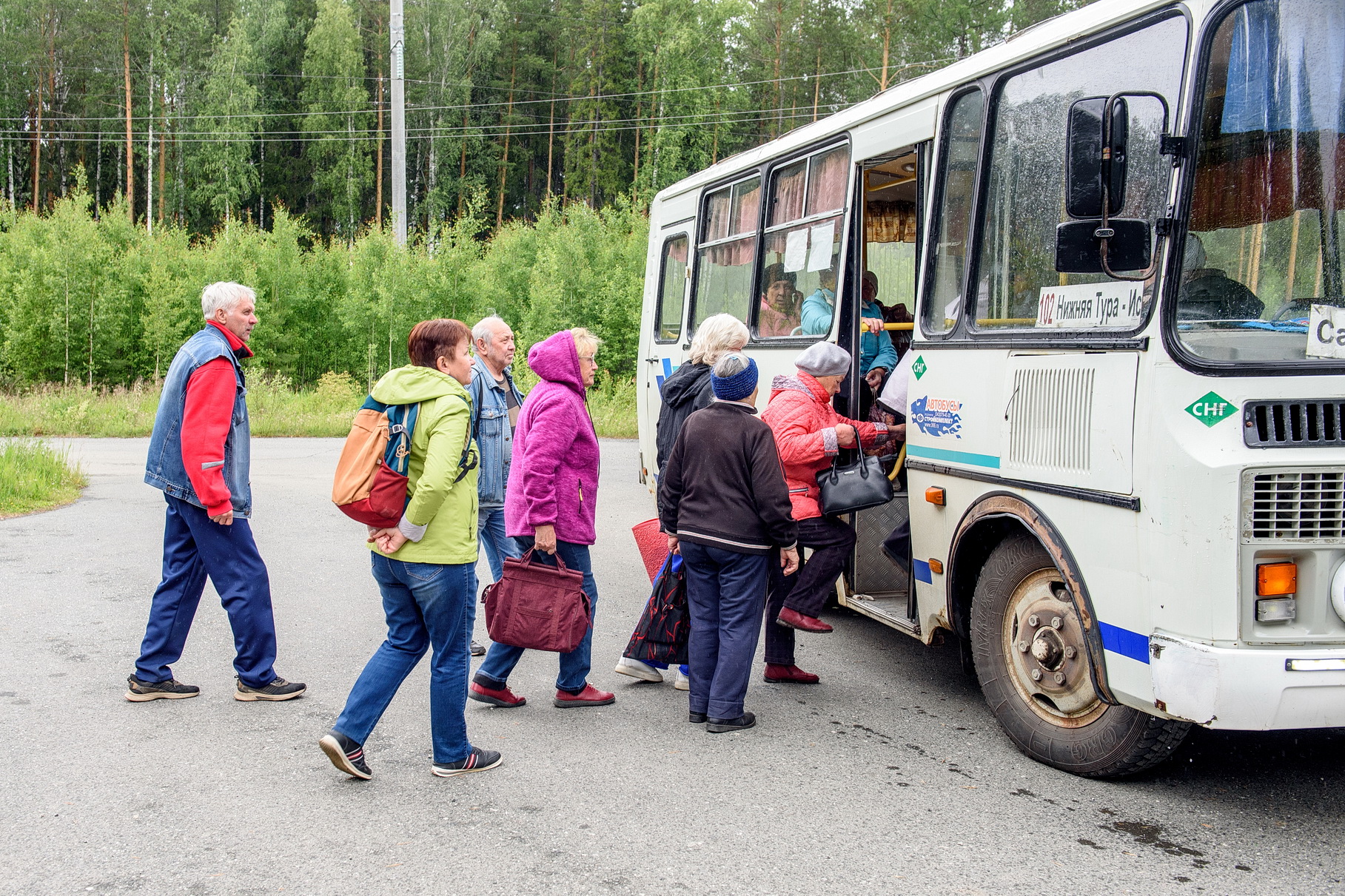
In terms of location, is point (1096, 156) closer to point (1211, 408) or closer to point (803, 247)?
point (1211, 408)

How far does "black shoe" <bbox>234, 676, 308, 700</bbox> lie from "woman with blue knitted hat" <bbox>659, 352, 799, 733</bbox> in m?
2.00

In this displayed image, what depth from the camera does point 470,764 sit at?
4641 millimetres

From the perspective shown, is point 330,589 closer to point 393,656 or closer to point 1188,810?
point 393,656

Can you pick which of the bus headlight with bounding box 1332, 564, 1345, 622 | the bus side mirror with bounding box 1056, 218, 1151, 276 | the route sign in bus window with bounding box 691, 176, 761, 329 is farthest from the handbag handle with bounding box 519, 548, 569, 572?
the route sign in bus window with bounding box 691, 176, 761, 329

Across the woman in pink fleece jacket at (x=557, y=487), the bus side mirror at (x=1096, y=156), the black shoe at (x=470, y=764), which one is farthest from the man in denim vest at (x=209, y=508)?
the bus side mirror at (x=1096, y=156)

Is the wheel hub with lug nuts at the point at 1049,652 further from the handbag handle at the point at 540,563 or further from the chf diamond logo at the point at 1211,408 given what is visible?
the handbag handle at the point at 540,563

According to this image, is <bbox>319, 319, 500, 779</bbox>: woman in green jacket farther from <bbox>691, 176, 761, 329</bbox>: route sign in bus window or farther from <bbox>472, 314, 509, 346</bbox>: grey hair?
<bbox>691, 176, 761, 329</bbox>: route sign in bus window

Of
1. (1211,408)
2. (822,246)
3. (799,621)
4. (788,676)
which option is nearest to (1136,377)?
(1211,408)

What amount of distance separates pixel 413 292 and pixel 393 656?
23.7m

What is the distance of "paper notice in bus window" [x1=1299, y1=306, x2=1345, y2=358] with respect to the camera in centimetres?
374

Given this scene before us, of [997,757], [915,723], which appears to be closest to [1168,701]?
[997,757]

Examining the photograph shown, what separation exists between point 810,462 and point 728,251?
11.3 feet

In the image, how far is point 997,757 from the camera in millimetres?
4852

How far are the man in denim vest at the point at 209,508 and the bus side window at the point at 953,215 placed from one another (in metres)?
3.36
